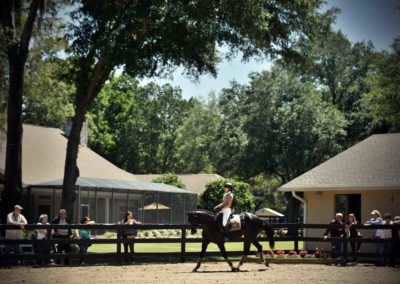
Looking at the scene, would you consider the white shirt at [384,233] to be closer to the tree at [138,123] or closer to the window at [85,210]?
the window at [85,210]

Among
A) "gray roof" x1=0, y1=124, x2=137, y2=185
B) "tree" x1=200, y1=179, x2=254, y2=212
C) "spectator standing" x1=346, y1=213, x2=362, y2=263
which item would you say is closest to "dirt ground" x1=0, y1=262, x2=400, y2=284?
"spectator standing" x1=346, y1=213, x2=362, y2=263

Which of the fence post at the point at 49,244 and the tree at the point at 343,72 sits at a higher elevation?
the tree at the point at 343,72

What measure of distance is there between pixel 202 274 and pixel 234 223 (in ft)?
5.88

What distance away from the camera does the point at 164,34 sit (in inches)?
822

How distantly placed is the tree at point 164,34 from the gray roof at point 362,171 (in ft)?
16.9

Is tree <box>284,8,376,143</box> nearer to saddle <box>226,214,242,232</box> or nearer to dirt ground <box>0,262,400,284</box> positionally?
dirt ground <box>0,262,400,284</box>

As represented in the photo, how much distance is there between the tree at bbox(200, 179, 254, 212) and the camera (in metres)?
44.6

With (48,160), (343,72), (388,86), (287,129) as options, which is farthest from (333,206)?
(343,72)

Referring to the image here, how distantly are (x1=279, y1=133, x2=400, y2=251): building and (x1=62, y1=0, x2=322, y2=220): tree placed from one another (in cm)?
521

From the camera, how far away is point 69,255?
1744cm

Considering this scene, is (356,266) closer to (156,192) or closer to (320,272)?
(320,272)

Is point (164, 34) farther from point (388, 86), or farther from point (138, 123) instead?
point (138, 123)

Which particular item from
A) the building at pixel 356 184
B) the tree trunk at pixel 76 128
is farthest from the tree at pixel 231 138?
the tree trunk at pixel 76 128

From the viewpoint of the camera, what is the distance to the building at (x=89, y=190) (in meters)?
33.8
